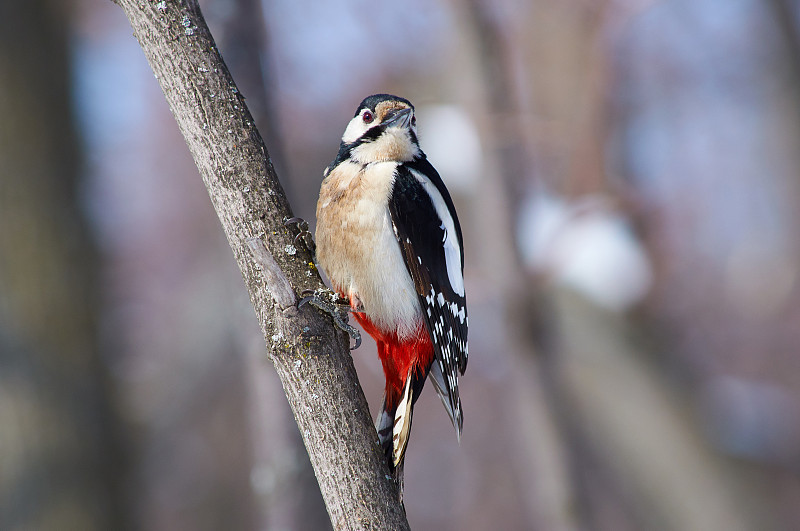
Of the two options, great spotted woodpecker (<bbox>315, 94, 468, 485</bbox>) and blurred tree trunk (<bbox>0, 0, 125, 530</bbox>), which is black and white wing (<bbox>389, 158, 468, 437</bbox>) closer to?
great spotted woodpecker (<bbox>315, 94, 468, 485</bbox>)

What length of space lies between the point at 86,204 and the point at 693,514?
20.7 feet

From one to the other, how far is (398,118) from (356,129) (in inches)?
9.0

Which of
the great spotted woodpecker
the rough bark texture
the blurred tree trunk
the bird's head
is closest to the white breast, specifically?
the great spotted woodpecker

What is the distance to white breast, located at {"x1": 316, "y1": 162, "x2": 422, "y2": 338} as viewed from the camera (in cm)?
253

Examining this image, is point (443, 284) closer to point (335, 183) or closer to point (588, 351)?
point (335, 183)

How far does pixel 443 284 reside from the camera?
2.72 m

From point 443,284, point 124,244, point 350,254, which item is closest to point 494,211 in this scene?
point 443,284

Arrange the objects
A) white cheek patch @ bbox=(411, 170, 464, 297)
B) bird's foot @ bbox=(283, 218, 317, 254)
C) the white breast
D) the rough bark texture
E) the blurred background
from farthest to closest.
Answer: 1. the blurred background
2. white cheek patch @ bbox=(411, 170, 464, 297)
3. the white breast
4. bird's foot @ bbox=(283, 218, 317, 254)
5. the rough bark texture

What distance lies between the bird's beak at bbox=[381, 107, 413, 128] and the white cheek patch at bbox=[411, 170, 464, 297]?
0.80 ft

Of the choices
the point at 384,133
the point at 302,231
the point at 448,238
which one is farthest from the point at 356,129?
the point at 302,231

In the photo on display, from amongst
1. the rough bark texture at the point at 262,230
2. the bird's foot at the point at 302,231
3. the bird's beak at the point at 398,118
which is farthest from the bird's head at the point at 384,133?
the rough bark texture at the point at 262,230

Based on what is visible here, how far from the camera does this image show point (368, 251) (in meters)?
2.53

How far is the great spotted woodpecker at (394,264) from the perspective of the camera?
253 centimetres

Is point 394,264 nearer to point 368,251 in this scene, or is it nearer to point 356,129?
point 368,251
